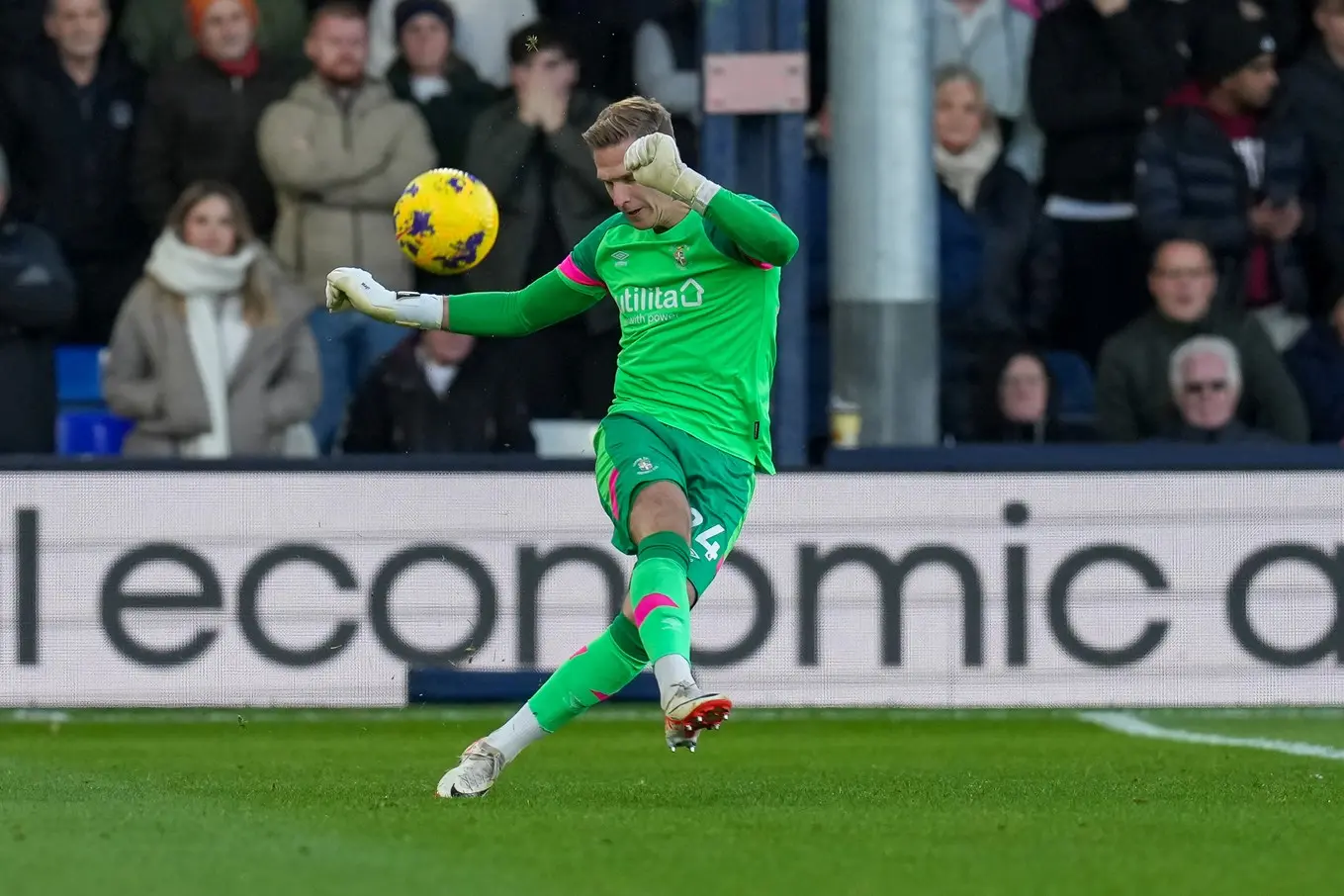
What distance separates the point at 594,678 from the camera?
614cm

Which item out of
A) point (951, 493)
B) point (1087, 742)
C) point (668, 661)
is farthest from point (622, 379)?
point (951, 493)

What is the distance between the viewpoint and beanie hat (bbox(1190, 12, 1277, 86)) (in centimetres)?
1082

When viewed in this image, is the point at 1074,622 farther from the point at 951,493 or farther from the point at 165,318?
the point at 165,318

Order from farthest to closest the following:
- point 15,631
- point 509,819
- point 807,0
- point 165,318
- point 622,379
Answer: point 807,0 < point 165,318 < point 15,631 < point 622,379 < point 509,819

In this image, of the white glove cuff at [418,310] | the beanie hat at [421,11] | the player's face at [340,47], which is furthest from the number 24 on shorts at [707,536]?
the beanie hat at [421,11]

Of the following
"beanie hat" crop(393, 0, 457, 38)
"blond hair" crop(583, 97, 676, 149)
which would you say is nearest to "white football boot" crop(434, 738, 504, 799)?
→ "blond hair" crop(583, 97, 676, 149)

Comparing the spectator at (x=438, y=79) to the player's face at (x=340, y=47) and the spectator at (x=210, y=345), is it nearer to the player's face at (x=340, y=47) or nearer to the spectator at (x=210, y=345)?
the player's face at (x=340, y=47)

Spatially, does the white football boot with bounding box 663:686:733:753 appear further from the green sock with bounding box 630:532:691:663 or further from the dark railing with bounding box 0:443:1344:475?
the dark railing with bounding box 0:443:1344:475

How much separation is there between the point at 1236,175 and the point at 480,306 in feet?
16.8

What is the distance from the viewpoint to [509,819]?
559 cm

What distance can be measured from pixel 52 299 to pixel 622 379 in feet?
16.0

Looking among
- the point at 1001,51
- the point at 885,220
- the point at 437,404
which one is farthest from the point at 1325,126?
the point at 437,404

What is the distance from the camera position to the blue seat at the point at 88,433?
420 inches

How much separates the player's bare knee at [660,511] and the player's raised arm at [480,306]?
724mm
